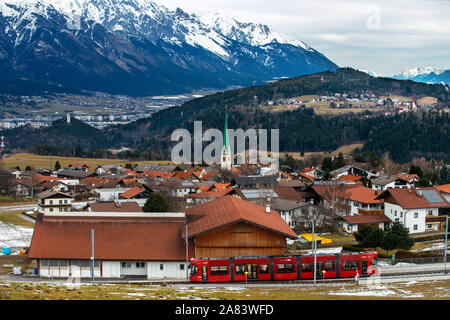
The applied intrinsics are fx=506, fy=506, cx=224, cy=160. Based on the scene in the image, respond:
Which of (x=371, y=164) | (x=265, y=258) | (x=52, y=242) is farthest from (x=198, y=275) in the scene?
(x=371, y=164)

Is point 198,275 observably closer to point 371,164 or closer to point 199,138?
point 371,164

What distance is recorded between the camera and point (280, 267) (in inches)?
1016

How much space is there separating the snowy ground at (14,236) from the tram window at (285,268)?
21229mm

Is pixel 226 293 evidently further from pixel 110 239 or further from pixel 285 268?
pixel 110 239

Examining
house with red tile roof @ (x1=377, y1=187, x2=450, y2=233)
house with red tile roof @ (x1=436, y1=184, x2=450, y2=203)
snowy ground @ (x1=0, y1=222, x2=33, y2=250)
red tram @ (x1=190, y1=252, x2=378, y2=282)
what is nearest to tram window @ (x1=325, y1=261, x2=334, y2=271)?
red tram @ (x1=190, y1=252, x2=378, y2=282)

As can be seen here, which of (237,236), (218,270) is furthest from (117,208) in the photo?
(218,270)

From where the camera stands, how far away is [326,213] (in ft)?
157

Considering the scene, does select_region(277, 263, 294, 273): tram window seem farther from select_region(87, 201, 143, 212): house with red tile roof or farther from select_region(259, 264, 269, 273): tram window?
select_region(87, 201, 143, 212): house with red tile roof

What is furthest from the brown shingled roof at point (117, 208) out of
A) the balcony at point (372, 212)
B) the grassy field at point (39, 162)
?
the grassy field at point (39, 162)

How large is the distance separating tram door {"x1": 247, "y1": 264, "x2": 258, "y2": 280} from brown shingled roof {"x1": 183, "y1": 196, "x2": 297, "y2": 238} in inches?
120

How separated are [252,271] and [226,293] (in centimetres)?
595

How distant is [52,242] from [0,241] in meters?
14.9

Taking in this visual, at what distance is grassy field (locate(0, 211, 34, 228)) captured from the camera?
48.2m
